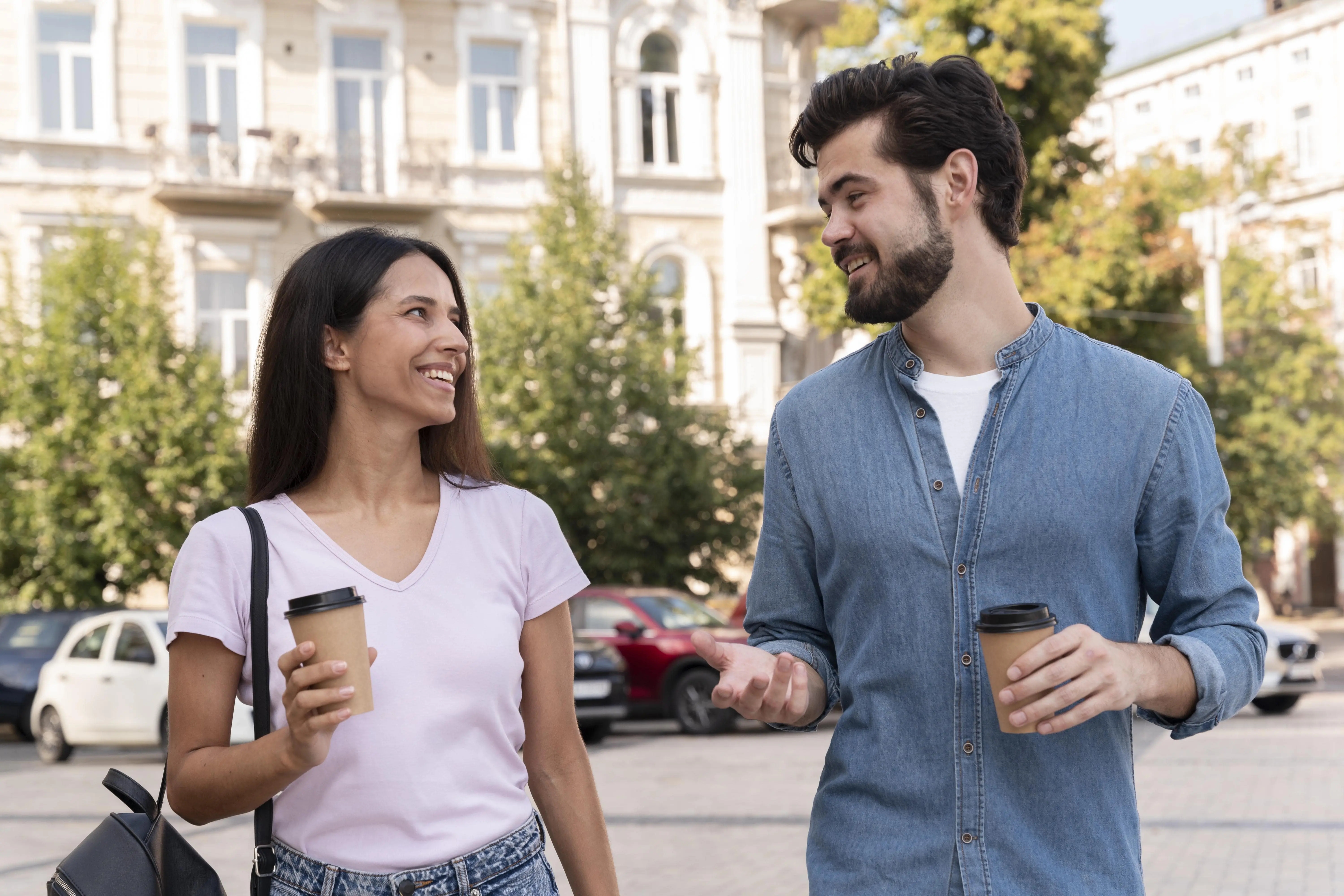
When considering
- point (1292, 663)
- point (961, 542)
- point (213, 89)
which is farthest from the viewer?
point (213, 89)

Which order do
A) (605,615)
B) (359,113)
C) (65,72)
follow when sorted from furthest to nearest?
Answer: (359,113) < (65,72) < (605,615)

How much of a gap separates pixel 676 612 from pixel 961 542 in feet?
54.7

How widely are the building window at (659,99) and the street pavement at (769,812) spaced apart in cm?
1482

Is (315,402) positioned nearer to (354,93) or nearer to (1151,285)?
(1151,285)

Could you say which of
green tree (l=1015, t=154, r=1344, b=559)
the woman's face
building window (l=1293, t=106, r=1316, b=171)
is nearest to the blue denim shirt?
the woman's face

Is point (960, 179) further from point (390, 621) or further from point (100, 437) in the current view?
point (100, 437)

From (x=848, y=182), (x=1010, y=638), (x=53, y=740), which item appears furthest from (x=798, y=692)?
(x=53, y=740)

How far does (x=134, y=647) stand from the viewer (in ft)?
57.1

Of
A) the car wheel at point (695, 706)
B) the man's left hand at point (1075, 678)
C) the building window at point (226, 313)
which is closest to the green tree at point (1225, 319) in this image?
the car wheel at point (695, 706)

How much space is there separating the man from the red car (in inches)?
609

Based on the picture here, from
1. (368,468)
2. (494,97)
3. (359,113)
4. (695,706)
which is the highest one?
(494,97)

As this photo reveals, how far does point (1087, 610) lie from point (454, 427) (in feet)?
4.73

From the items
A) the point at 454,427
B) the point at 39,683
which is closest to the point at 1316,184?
the point at 39,683

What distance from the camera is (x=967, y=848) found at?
8.81 ft
